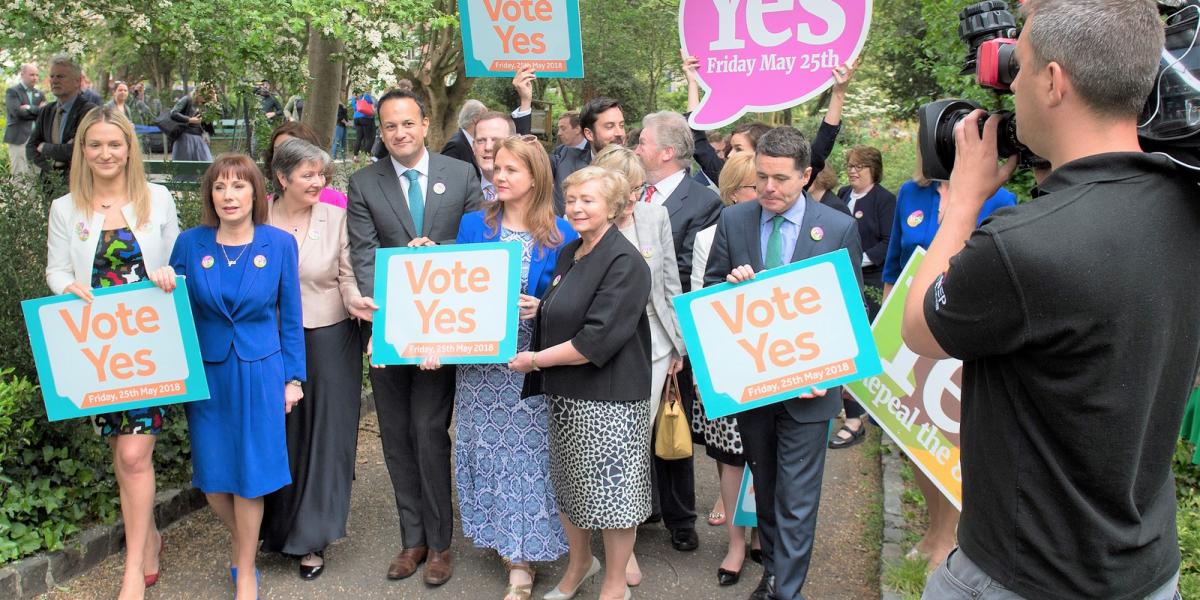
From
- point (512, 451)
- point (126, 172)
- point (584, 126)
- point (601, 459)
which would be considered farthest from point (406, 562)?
point (584, 126)

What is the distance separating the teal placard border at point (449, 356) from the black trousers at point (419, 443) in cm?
34

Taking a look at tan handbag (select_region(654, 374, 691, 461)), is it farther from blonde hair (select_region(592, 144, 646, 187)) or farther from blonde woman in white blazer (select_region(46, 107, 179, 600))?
blonde woman in white blazer (select_region(46, 107, 179, 600))

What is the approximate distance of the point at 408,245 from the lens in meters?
4.72

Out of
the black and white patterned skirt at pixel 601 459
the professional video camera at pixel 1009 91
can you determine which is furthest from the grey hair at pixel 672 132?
the professional video camera at pixel 1009 91

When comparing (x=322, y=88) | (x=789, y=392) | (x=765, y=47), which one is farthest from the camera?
(x=322, y=88)

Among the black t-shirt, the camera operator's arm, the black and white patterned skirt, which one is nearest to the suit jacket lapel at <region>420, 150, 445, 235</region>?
the black and white patterned skirt

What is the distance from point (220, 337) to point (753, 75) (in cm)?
294

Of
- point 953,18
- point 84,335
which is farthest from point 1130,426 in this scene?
point 953,18

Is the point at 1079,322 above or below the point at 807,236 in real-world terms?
above

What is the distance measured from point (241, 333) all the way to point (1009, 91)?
3.42 metres

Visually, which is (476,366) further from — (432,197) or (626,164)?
(626,164)

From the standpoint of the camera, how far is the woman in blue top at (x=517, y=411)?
179 inches

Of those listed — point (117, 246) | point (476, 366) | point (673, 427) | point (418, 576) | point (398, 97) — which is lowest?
point (418, 576)

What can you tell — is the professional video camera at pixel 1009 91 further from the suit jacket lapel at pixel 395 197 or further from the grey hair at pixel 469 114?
the grey hair at pixel 469 114
